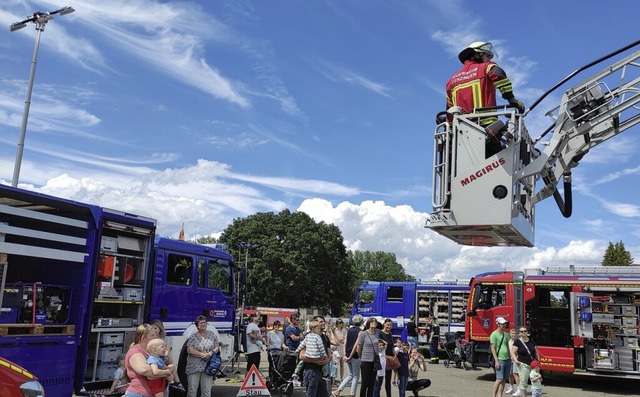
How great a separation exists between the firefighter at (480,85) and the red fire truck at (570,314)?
11.5 metres

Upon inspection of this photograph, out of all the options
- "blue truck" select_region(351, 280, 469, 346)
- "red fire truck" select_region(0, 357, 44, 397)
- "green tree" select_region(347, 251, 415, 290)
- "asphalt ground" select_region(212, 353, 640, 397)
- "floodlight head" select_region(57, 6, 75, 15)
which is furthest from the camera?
"green tree" select_region(347, 251, 415, 290)

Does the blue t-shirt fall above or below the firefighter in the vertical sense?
below

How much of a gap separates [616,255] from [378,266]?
60.3m

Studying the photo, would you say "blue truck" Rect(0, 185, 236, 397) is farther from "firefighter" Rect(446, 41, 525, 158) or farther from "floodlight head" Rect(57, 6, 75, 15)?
"floodlight head" Rect(57, 6, 75, 15)

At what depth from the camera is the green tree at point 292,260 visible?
50844 mm

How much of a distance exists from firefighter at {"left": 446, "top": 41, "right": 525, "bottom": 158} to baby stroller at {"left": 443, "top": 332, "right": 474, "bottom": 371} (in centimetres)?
1509

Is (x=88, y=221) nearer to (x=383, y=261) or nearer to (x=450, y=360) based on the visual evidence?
(x=450, y=360)

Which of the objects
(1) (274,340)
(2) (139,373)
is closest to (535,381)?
(1) (274,340)

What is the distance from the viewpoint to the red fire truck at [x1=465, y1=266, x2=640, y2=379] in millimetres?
14922

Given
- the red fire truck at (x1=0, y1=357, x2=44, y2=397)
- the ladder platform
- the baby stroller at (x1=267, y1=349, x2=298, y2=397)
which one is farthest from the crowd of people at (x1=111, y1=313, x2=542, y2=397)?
the ladder platform

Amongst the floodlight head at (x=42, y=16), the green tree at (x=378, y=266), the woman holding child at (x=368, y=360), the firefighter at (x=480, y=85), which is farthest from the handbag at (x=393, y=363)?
the green tree at (x=378, y=266)

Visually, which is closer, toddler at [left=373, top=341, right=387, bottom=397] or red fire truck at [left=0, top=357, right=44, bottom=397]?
red fire truck at [left=0, top=357, right=44, bottom=397]

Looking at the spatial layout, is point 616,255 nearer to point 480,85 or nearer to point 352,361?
point 352,361

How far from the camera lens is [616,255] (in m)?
50.2
